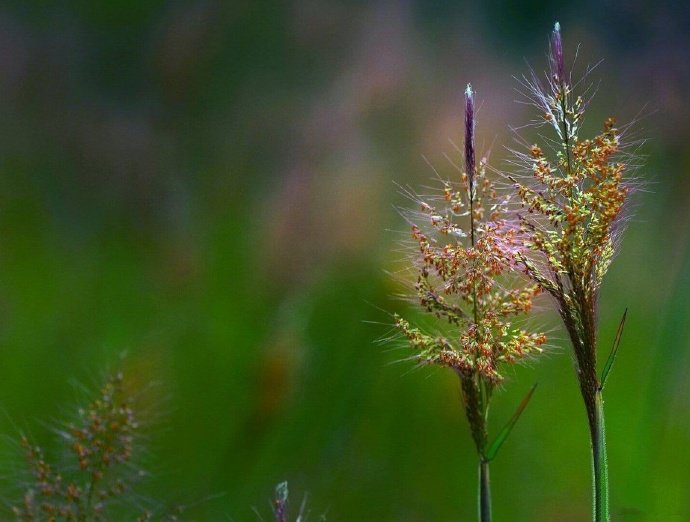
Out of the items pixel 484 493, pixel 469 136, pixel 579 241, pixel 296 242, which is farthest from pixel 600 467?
pixel 296 242

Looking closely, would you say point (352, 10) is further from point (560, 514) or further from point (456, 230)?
point (560, 514)

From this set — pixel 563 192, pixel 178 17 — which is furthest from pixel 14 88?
pixel 563 192

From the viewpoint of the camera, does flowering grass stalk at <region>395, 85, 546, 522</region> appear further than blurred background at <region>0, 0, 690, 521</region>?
No

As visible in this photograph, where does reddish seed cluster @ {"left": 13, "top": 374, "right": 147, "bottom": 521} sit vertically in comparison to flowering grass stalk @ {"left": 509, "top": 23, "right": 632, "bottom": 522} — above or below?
below

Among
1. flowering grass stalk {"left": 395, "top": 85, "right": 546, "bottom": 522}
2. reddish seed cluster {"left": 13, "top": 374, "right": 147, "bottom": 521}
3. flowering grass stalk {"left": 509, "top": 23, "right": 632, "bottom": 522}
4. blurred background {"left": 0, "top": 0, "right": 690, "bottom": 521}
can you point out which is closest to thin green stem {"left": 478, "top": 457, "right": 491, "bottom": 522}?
flowering grass stalk {"left": 395, "top": 85, "right": 546, "bottom": 522}

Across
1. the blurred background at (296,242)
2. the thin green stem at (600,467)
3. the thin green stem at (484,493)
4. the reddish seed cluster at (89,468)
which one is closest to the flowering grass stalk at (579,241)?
the thin green stem at (600,467)

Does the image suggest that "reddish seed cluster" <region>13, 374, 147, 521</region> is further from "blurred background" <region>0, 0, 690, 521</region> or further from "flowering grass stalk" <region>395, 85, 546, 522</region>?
"flowering grass stalk" <region>395, 85, 546, 522</region>
